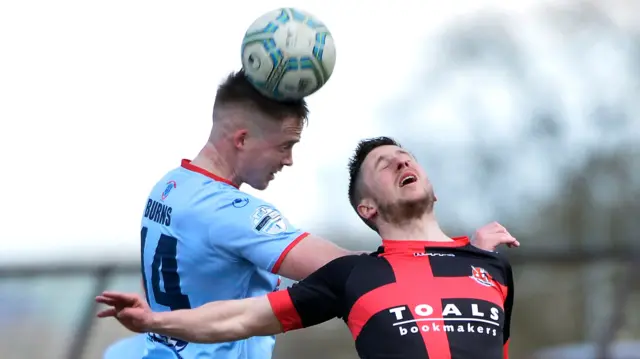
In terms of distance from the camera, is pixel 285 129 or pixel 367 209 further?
pixel 285 129

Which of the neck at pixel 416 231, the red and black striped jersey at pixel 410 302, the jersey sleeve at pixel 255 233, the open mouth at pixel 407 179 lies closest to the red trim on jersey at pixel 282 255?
the jersey sleeve at pixel 255 233

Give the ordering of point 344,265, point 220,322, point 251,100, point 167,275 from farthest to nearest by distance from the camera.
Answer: point 251,100, point 167,275, point 344,265, point 220,322

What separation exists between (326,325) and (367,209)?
24.9ft

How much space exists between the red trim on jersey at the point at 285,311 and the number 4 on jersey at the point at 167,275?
0.67 meters

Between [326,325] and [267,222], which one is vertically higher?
[267,222]

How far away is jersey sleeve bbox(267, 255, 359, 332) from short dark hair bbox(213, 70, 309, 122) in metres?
0.89

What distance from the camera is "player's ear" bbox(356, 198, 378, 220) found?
4.06 m

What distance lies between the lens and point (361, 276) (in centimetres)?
380

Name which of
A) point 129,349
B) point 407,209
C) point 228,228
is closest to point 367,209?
point 407,209

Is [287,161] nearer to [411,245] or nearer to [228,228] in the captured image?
[228,228]

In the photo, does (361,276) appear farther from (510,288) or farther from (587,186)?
(587,186)

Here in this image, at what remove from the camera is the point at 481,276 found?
12.7ft

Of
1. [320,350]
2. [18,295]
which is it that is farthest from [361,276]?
[320,350]

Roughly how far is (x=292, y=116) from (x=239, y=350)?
0.97 metres
